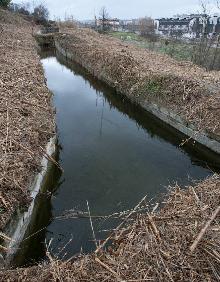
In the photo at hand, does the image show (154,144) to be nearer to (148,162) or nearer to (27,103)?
(148,162)

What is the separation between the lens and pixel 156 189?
8.45 meters

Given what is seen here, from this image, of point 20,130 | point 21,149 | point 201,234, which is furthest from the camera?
point 20,130

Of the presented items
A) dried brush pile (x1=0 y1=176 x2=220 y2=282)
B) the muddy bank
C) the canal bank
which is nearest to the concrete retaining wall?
the canal bank

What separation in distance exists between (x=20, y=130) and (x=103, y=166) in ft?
8.82

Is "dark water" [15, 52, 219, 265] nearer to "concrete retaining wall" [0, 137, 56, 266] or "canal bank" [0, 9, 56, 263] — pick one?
"concrete retaining wall" [0, 137, 56, 266]

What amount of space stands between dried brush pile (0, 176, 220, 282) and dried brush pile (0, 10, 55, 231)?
4.58ft

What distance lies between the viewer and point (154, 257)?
4.61 m

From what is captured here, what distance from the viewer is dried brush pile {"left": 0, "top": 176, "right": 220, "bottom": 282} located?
4.44 meters

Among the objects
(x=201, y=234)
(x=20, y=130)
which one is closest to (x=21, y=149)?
(x=20, y=130)

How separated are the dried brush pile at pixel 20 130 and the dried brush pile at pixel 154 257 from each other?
140 centimetres

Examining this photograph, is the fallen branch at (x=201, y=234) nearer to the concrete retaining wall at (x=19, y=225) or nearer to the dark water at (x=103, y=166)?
the dark water at (x=103, y=166)

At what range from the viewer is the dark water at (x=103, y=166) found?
6973mm

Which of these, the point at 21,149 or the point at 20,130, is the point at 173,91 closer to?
the point at 20,130

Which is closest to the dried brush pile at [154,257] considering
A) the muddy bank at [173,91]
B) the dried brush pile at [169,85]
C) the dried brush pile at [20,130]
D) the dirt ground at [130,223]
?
the dirt ground at [130,223]
